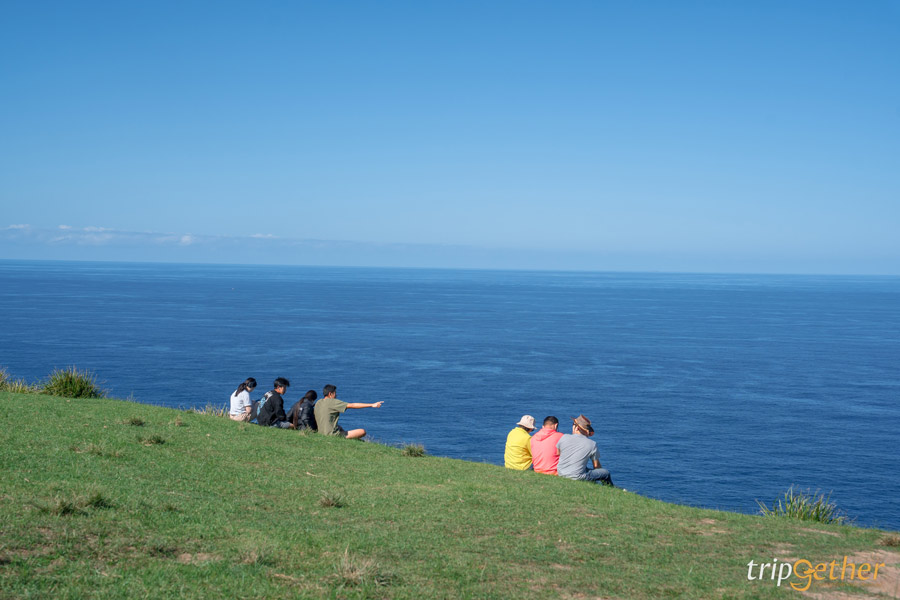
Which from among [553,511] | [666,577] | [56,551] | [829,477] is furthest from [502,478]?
[829,477]

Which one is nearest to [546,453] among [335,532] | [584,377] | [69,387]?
[335,532]

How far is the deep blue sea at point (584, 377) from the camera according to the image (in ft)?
126

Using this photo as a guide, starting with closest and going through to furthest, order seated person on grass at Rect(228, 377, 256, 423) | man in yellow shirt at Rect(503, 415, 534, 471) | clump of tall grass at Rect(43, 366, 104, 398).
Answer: man in yellow shirt at Rect(503, 415, 534, 471) → seated person on grass at Rect(228, 377, 256, 423) → clump of tall grass at Rect(43, 366, 104, 398)

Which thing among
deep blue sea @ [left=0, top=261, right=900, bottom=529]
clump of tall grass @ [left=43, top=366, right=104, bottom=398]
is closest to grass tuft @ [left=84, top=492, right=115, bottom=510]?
clump of tall grass @ [left=43, top=366, right=104, bottom=398]

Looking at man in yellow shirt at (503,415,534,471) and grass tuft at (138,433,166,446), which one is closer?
grass tuft at (138,433,166,446)

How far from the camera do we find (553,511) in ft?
31.6

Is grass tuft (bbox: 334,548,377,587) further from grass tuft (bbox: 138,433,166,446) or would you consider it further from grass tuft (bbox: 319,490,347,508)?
grass tuft (bbox: 138,433,166,446)

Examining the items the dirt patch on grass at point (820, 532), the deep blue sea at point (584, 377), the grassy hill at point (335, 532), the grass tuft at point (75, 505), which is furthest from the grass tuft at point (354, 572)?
the deep blue sea at point (584, 377)

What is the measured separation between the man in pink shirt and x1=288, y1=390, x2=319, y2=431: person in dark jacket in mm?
4905

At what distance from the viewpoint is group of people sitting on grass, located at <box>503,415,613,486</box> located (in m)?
12.6

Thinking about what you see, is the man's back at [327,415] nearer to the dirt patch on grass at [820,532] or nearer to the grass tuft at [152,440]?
the grass tuft at [152,440]

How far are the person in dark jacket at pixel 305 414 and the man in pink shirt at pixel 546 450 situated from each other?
16.1 ft

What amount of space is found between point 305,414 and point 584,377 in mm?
48660

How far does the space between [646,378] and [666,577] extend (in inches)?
2269
